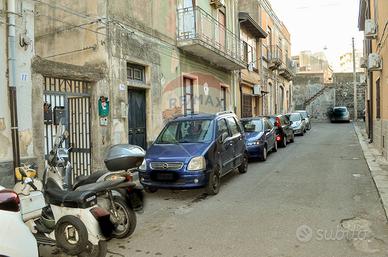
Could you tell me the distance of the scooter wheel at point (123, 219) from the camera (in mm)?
5059

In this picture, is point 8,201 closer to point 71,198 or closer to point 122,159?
point 71,198

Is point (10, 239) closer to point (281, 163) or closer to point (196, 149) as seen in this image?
point (196, 149)

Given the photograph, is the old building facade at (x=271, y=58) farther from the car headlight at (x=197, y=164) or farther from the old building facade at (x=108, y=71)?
the car headlight at (x=197, y=164)

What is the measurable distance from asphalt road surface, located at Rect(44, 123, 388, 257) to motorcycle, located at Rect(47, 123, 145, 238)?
1.16 feet

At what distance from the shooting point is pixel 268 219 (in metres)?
5.84

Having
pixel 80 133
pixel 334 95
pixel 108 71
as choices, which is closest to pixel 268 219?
pixel 80 133

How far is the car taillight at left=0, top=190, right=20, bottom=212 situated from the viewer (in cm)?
300

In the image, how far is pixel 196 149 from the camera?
7.70 metres

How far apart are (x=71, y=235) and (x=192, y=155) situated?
348 cm

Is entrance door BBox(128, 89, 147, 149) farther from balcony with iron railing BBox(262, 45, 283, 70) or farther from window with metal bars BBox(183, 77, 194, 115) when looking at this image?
balcony with iron railing BBox(262, 45, 283, 70)

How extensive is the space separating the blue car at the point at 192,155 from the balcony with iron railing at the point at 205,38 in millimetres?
4958

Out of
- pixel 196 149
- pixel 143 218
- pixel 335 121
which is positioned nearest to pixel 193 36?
pixel 196 149

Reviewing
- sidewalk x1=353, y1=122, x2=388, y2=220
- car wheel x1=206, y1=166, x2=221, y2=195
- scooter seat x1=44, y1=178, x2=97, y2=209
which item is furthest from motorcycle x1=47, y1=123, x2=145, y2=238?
sidewalk x1=353, y1=122, x2=388, y2=220

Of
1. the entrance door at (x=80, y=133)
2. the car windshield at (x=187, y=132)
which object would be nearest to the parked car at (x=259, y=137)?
the car windshield at (x=187, y=132)
